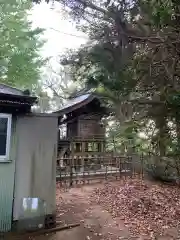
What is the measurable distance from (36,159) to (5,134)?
1.03 metres

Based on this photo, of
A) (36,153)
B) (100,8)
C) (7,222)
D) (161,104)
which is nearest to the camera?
(161,104)

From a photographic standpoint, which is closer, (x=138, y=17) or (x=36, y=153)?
(x=138, y=17)

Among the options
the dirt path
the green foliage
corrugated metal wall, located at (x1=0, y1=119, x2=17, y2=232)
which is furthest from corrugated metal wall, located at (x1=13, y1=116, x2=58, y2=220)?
the green foliage

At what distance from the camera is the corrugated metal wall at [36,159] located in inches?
293

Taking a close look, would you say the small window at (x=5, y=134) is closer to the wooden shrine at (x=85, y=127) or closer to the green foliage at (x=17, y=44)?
the wooden shrine at (x=85, y=127)

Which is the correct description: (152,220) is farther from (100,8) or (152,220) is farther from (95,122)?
(95,122)

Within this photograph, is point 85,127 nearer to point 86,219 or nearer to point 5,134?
point 86,219

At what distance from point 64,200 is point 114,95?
18.5ft

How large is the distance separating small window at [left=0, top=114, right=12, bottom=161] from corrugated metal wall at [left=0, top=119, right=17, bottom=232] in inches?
4.9

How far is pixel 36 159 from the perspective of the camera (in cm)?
762

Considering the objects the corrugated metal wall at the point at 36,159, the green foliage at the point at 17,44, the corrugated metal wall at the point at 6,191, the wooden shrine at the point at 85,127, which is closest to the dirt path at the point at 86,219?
the corrugated metal wall at the point at 36,159

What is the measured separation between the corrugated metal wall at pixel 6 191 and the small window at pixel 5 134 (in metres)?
0.13

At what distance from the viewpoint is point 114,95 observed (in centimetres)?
532

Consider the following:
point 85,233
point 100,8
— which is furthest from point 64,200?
point 100,8
